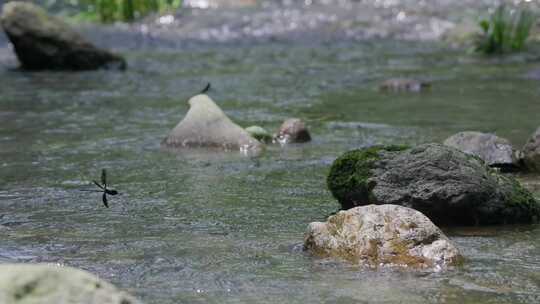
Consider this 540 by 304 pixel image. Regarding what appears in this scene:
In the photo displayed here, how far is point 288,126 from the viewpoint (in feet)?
25.9

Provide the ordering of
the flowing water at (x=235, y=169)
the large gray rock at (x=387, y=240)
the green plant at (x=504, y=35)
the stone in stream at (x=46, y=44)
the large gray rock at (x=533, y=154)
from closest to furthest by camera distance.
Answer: the flowing water at (x=235, y=169) → the large gray rock at (x=387, y=240) → the large gray rock at (x=533, y=154) → the stone in stream at (x=46, y=44) → the green plant at (x=504, y=35)

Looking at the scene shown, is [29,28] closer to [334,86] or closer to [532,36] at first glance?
[334,86]

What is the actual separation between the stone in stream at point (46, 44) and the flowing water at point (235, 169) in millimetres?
314

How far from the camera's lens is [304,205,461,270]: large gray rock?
4.28 metres

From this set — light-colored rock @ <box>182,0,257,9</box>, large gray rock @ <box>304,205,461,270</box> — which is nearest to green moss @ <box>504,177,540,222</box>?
large gray rock @ <box>304,205,461,270</box>

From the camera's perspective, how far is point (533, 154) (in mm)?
6297

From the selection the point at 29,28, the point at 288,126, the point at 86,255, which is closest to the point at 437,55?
the point at 29,28

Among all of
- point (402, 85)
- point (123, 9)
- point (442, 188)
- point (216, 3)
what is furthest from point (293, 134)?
point (216, 3)

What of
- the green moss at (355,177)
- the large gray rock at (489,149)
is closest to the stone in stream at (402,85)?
the large gray rock at (489,149)

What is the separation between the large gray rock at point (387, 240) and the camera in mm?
4281

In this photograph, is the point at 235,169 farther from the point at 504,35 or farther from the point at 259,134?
the point at 504,35

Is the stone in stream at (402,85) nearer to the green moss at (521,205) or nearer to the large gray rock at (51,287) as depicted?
the green moss at (521,205)

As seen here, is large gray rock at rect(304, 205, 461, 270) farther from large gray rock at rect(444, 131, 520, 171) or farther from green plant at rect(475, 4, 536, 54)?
green plant at rect(475, 4, 536, 54)

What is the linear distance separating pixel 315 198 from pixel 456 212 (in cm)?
100
